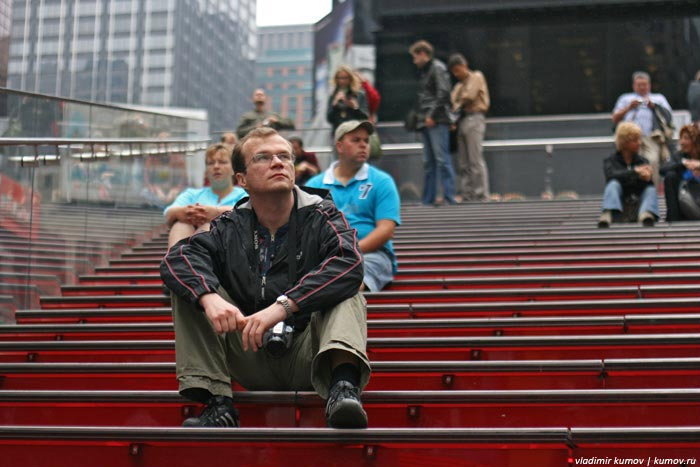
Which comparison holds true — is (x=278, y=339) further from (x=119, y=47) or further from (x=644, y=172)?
(x=119, y=47)

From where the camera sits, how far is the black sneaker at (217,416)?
3.67 metres

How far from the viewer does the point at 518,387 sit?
14.2ft

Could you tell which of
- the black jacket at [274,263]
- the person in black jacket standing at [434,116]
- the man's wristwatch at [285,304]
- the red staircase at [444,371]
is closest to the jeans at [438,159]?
the person in black jacket standing at [434,116]

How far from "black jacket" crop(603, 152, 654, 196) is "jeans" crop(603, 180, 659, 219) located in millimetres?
38

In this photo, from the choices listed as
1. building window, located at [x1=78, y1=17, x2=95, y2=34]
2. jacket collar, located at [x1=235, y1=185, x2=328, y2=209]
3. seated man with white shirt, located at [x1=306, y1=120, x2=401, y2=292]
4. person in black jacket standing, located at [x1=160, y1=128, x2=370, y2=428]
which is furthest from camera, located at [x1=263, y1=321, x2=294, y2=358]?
building window, located at [x1=78, y1=17, x2=95, y2=34]

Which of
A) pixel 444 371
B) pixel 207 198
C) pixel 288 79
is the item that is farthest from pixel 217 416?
pixel 288 79

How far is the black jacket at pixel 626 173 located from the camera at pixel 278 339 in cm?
535

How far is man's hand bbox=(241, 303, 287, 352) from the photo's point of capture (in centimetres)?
367

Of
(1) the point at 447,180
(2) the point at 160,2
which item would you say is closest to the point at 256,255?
(1) the point at 447,180

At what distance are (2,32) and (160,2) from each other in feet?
350

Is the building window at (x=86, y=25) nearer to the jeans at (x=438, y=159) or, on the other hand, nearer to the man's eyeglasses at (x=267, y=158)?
the jeans at (x=438, y=159)

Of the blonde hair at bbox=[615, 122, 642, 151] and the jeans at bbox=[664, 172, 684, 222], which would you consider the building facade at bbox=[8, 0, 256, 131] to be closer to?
A: the blonde hair at bbox=[615, 122, 642, 151]

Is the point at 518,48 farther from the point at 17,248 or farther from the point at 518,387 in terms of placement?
the point at 518,387

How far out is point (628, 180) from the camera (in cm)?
856
